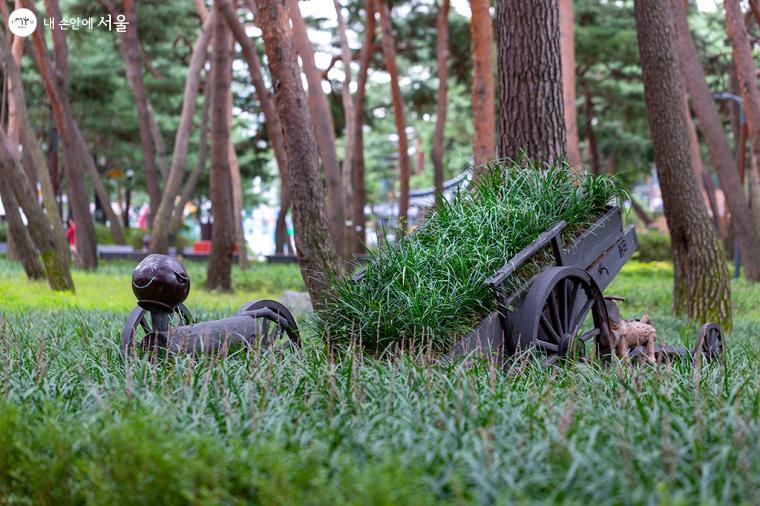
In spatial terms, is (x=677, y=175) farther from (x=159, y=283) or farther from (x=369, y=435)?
(x=369, y=435)

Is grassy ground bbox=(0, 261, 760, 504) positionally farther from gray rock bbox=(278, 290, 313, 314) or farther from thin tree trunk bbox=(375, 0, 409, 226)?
thin tree trunk bbox=(375, 0, 409, 226)

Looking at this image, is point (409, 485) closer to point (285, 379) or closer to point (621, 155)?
point (285, 379)

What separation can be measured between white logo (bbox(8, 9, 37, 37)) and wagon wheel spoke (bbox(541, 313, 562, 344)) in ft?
46.6

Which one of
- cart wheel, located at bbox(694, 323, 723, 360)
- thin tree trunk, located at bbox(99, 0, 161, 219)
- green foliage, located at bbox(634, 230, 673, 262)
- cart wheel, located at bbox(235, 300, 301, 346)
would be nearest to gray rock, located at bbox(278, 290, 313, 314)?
cart wheel, located at bbox(235, 300, 301, 346)

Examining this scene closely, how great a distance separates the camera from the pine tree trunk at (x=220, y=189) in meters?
16.1

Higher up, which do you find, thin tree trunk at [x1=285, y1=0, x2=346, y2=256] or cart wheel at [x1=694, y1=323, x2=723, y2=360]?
thin tree trunk at [x1=285, y1=0, x2=346, y2=256]

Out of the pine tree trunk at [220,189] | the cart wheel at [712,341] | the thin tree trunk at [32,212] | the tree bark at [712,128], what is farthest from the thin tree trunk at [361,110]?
the cart wheel at [712,341]

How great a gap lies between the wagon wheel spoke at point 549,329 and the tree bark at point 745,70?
11.0m

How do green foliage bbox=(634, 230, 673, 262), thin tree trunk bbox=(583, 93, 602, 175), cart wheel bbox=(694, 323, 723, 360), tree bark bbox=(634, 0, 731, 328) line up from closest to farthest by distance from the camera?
1. cart wheel bbox=(694, 323, 723, 360)
2. tree bark bbox=(634, 0, 731, 328)
3. green foliage bbox=(634, 230, 673, 262)
4. thin tree trunk bbox=(583, 93, 602, 175)

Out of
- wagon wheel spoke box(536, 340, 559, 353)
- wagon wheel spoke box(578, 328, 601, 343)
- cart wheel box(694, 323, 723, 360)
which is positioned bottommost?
cart wheel box(694, 323, 723, 360)

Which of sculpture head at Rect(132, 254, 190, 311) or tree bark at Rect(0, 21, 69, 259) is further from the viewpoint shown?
tree bark at Rect(0, 21, 69, 259)

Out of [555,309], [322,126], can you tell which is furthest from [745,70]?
[555,309]

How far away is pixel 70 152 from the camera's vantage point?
19703 millimetres

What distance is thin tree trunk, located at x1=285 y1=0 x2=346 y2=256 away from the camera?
1725 cm
